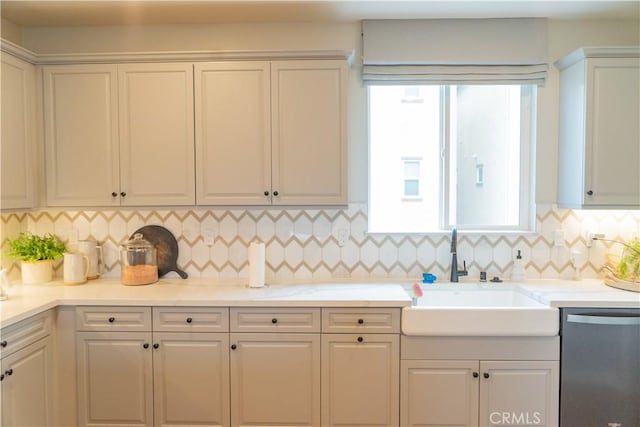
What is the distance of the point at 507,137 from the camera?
9.87 feet

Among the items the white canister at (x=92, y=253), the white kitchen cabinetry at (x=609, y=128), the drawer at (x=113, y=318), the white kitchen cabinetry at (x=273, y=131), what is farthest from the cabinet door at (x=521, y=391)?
the white canister at (x=92, y=253)

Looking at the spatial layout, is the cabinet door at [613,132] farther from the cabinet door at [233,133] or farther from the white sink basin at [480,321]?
the cabinet door at [233,133]

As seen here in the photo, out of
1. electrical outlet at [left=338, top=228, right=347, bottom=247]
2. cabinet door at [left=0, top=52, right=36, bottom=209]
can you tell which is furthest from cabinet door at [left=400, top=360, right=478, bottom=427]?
cabinet door at [left=0, top=52, right=36, bottom=209]

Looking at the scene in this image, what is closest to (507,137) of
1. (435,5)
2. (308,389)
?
(435,5)

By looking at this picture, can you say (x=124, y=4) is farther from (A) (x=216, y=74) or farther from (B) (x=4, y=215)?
(B) (x=4, y=215)

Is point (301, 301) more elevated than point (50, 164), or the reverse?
point (50, 164)

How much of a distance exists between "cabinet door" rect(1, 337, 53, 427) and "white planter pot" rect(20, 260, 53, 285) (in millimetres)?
554

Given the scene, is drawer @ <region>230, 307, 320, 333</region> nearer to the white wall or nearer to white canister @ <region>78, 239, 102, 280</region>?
the white wall

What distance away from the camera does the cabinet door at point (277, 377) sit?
2.37 m

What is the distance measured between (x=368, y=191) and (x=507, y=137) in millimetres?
1028

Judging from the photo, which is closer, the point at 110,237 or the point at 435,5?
the point at 435,5

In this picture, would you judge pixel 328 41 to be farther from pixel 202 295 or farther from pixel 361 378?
pixel 361 378

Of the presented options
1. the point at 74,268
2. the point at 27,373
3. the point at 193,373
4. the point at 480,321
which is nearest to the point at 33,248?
the point at 74,268

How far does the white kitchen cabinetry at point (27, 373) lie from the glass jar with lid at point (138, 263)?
1.59 ft
